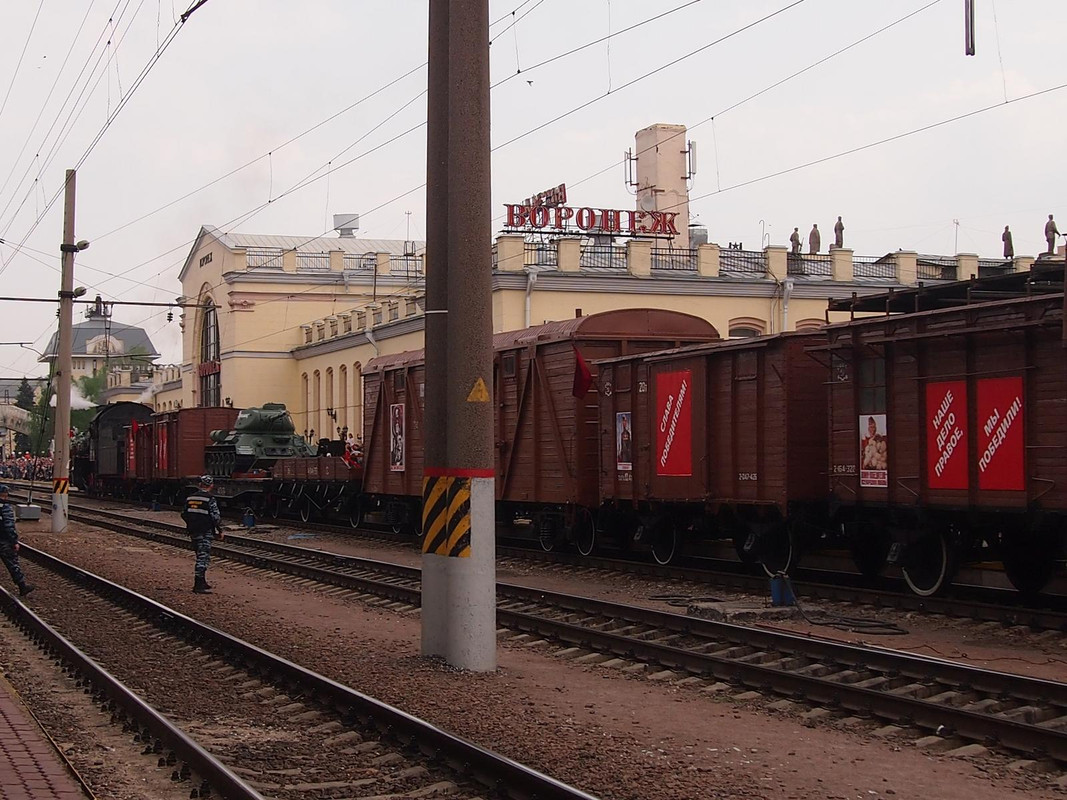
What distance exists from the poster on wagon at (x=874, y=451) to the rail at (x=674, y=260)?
2755 cm

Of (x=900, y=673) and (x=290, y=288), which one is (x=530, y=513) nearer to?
(x=900, y=673)

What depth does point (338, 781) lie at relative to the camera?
760cm

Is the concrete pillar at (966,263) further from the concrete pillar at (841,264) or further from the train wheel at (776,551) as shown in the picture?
the train wheel at (776,551)

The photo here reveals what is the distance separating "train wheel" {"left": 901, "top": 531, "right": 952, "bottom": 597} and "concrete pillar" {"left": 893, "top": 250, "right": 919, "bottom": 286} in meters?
31.2

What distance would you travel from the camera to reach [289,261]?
2356 inches

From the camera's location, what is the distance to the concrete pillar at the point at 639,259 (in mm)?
40969

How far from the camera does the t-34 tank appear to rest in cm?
3731

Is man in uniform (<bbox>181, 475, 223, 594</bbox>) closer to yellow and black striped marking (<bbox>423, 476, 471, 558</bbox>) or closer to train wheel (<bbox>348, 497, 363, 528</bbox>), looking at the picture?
yellow and black striped marking (<bbox>423, 476, 471, 558</bbox>)

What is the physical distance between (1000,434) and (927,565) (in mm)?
2331

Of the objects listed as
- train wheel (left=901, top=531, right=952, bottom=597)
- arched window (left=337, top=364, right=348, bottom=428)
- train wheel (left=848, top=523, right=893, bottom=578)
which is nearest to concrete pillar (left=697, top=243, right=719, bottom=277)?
arched window (left=337, top=364, right=348, bottom=428)

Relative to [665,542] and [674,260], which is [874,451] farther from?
[674,260]

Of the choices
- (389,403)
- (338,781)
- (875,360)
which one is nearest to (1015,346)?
(875,360)

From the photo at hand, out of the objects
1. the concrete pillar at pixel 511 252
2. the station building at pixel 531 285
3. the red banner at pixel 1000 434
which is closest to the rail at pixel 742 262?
the station building at pixel 531 285

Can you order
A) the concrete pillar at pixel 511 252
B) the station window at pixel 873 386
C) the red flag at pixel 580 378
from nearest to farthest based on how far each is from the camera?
the station window at pixel 873 386
the red flag at pixel 580 378
the concrete pillar at pixel 511 252
